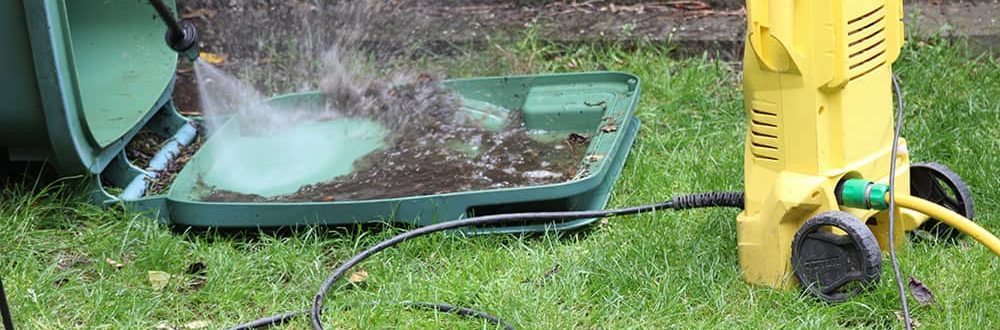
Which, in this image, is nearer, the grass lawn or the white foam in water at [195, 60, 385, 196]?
the grass lawn

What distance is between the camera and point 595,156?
11.4 feet

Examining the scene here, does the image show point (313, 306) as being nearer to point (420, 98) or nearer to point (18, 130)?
point (18, 130)

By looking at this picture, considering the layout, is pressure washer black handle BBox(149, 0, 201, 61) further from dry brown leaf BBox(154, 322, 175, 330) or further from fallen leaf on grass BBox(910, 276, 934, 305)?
fallen leaf on grass BBox(910, 276, 934, 305)

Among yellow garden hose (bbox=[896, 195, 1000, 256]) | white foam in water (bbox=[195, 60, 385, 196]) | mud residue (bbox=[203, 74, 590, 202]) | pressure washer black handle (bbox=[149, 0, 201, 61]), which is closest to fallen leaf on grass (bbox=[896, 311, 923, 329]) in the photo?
yellow garden hose (bbox=[896, 195, 1000, 256])

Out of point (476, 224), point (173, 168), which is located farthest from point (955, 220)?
point (173, 168)

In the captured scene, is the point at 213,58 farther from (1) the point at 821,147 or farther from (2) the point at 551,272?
(1) the point at 821,147

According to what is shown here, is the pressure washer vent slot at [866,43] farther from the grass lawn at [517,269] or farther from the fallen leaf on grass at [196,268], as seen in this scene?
the fallen leaf on grass at [196,268]

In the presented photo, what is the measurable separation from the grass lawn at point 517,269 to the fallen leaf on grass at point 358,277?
0.01 metres

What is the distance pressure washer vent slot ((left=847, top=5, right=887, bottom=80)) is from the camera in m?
2.56

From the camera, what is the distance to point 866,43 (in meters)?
2.61

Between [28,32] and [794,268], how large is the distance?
188cm

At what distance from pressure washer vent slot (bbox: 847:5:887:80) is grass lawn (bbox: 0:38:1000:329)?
446 mm

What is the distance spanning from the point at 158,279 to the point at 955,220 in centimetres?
178

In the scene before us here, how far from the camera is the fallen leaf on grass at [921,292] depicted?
2.68 metres
